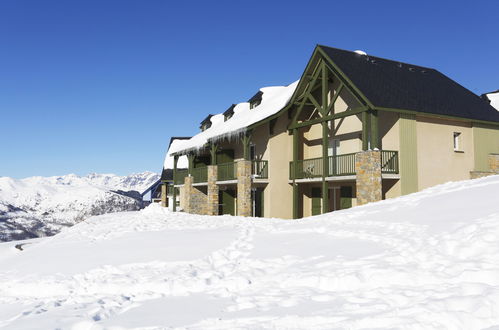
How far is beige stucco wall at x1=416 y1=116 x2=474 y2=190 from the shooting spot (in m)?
17.9

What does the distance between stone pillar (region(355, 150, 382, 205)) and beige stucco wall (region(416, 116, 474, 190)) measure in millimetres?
2721

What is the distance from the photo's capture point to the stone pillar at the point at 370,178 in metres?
16.1

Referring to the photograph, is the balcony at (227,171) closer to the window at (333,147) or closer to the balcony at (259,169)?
the balcony at (259,169)

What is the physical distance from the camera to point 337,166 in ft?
62.4

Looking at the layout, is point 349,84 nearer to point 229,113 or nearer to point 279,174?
point 279,174

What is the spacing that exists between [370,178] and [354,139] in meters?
3.62

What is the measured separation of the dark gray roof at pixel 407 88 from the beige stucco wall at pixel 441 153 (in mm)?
628

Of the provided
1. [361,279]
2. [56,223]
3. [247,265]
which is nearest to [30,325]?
[247,265]

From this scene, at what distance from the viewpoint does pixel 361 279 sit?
5.82m

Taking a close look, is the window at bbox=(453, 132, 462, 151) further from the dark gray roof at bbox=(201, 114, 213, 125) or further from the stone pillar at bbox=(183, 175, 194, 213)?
the dark gray roof at bbox=(201, 114, 213, 125)

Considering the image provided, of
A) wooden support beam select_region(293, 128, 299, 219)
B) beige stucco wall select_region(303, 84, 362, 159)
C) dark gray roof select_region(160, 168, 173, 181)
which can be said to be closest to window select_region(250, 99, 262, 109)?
wooden support beam select_region(293, 128, 299, 219)

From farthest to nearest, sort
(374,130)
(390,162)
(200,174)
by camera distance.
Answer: (200,174) → (390,162) → (374,130)

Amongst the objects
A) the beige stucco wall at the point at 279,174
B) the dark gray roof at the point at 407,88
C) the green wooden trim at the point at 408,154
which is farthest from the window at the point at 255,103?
the green wooden trim at the point at 408,154

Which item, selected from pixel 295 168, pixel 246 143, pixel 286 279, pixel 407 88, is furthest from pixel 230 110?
pixel 286 279
